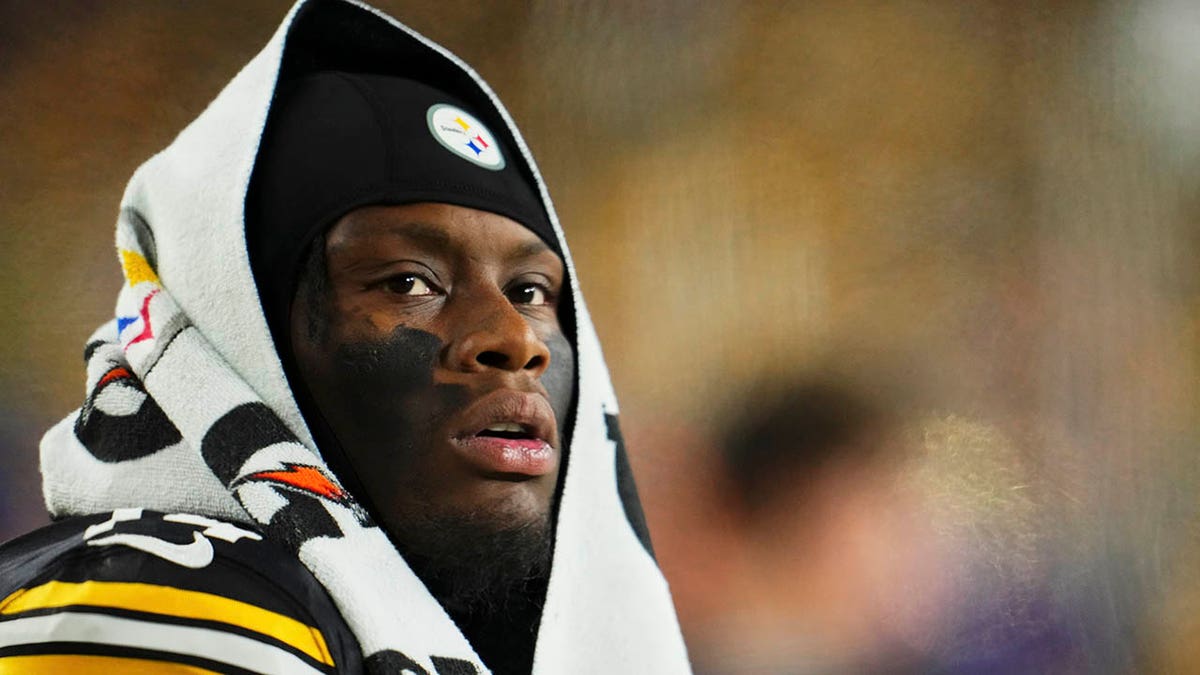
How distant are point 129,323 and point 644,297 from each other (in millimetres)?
1143

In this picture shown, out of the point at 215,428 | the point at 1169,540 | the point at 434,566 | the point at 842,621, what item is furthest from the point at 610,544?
the point at 1169,540

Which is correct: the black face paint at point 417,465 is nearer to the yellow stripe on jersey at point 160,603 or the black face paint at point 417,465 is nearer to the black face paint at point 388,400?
the black face paint at point 388,400

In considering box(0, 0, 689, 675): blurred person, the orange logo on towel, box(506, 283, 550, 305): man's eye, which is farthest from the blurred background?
the orange logo on towel

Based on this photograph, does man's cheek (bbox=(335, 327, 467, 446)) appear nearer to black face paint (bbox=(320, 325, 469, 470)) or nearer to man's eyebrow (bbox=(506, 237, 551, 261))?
black face paint (bbox=(320, 325, 469, 470))

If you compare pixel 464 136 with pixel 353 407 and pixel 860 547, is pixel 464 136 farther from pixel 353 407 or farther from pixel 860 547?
pixel 860 547

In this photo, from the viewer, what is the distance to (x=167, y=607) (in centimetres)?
58

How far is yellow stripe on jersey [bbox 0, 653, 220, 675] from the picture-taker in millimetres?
563

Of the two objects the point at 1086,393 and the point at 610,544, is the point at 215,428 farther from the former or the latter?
the point at 1086,393

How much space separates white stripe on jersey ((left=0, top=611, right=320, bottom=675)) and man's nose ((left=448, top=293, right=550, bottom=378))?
33 centimetres

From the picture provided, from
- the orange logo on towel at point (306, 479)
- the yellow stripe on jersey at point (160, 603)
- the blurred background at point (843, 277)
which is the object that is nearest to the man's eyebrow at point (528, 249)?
the orange logo on towel at point (306, 479)

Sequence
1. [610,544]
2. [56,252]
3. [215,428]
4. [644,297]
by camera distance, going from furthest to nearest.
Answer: [644,297] → [56,252] → [610,544] → [215,428]

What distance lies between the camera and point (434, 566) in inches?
33.5

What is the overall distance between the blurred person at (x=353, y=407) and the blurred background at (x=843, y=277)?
80 cm

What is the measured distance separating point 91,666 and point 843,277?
5.00 ft
